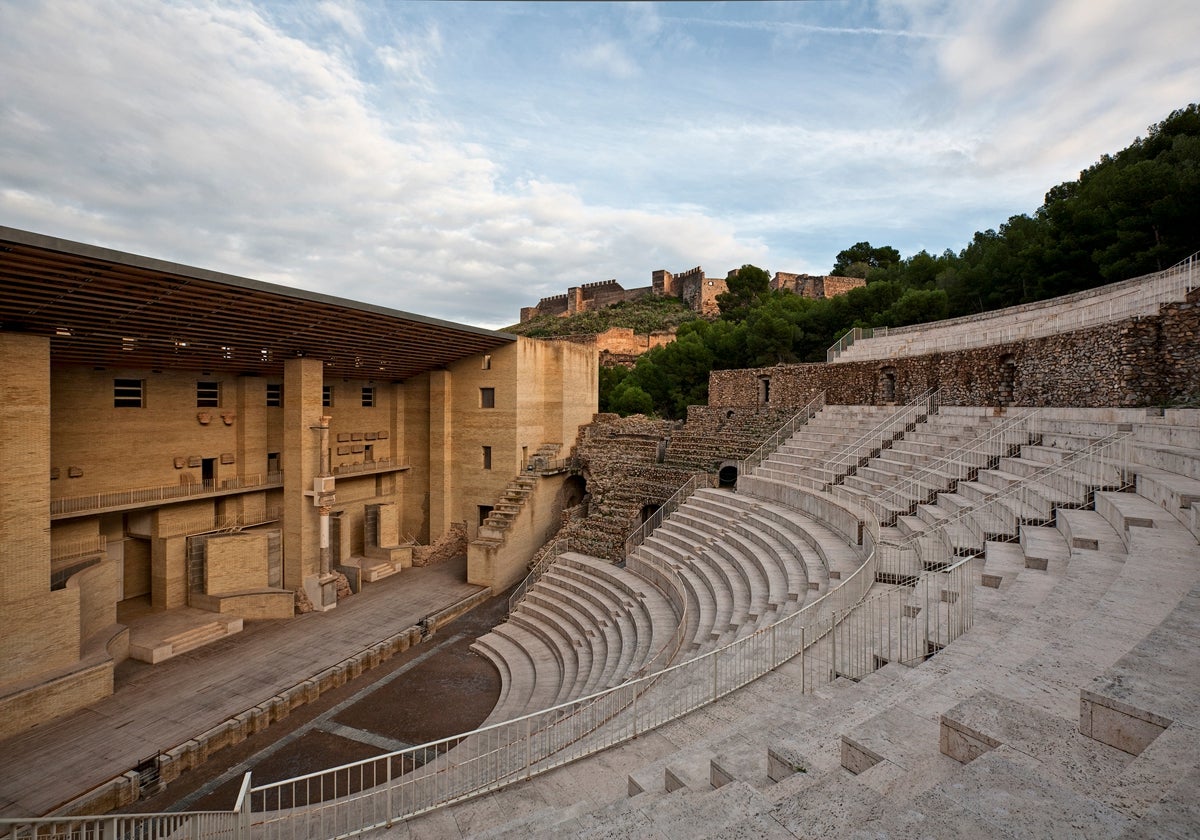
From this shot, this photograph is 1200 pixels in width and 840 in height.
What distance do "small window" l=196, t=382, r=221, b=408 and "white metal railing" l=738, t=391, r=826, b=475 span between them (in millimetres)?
18020

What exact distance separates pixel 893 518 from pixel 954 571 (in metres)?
4.38

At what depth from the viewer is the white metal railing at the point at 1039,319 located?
1212cm

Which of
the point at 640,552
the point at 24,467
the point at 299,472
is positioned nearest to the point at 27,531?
the point at 24,467

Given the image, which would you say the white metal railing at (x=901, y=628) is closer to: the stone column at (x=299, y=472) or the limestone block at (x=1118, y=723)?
the limestone block at (x=1118, y=723)

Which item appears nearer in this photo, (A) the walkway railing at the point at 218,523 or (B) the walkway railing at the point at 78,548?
(B) the walkway railing at the point at 78,548

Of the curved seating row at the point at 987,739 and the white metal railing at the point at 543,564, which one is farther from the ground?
the curved seating row at the point at 987,739

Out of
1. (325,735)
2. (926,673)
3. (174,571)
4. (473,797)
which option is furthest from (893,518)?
(174,571)

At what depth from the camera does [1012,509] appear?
871 cm

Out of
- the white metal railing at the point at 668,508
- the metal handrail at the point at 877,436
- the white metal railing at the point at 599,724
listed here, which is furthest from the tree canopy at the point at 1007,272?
the white metal railing at the point at 599,724

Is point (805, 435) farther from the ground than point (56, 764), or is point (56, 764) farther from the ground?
point (805, 435)

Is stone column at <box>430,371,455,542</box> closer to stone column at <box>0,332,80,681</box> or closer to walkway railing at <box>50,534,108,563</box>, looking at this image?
walkway railing at <box>50,534,108,563</box>

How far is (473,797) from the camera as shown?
18.0 ft

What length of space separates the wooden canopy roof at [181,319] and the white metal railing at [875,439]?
13.1m

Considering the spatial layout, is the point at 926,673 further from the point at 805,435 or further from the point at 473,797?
the point at 805,435
